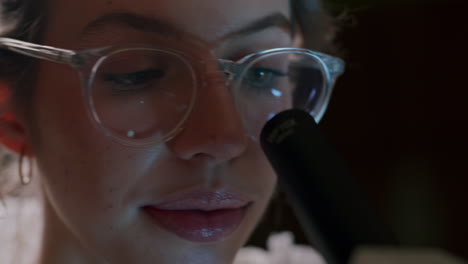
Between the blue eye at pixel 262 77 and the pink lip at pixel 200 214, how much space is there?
118mm

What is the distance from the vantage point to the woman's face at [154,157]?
0.51 metres

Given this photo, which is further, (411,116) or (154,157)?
(411,116)

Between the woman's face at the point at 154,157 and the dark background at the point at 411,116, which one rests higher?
the dark background at the point at 411,116

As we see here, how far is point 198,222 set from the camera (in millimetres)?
551

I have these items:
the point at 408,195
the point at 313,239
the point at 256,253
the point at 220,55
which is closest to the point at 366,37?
the point at 408,195

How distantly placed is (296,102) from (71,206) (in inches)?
12.2

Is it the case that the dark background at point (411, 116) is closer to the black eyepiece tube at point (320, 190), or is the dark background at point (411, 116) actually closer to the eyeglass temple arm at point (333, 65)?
the eyeglass temple arm at point (333, 65)

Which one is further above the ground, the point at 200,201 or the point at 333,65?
the point at 333,65

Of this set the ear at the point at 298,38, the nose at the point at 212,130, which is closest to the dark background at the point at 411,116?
the ear at the point at 298,38

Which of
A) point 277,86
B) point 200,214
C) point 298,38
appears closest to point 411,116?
point 298,38

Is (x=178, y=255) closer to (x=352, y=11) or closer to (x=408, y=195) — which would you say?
(x=352, y=11)

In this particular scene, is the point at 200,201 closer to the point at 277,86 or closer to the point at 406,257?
the point at 277,86

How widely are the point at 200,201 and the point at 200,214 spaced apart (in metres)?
0.02

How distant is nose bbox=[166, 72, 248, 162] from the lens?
50 cm
